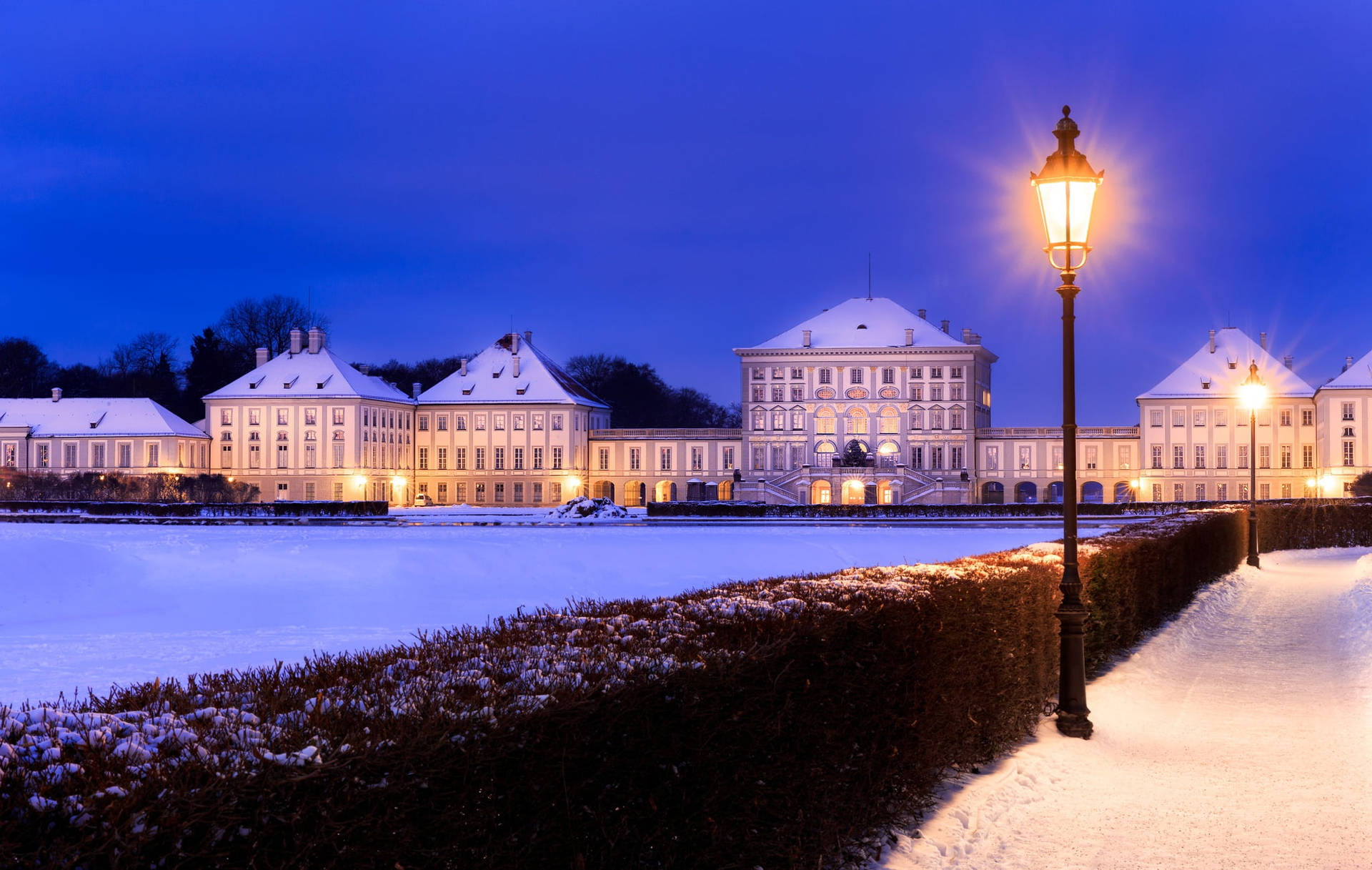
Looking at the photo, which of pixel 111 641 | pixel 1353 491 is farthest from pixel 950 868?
pixel 1353 491

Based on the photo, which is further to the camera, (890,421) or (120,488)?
(890,421)

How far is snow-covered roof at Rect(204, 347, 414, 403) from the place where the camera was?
8450cm

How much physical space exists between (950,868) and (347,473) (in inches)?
3216

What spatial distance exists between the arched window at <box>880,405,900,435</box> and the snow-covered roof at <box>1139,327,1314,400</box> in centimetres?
1670

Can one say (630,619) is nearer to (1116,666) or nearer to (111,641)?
(1116,666)

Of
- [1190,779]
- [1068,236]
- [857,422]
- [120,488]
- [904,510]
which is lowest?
[904,510]

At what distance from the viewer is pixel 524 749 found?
3615 mm

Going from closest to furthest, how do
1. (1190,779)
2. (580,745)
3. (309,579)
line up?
(580,745), (1190,779), (309,579)

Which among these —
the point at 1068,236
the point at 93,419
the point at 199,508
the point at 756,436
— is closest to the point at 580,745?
the point at 1068,236

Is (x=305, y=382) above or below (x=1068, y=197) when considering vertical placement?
above

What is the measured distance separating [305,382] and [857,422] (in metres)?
39.4

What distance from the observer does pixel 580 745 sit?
3838 mm

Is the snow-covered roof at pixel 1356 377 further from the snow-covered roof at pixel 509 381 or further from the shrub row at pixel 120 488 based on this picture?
the shrub row at pixel 120 488

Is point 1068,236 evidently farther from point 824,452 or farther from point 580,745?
point 824,452
